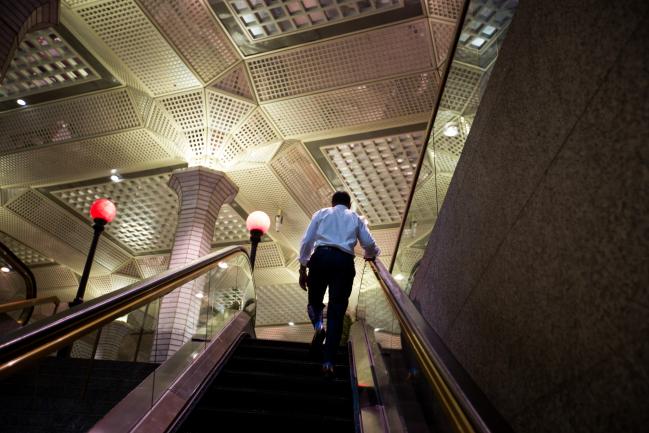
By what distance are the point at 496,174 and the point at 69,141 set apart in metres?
8.37

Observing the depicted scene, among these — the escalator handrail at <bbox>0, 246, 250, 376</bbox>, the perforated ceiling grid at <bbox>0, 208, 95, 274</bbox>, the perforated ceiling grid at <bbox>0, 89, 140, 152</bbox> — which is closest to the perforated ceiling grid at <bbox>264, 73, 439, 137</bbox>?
the perforated ceiling grid at <bbox>0, 89, 140, 152</bbox>

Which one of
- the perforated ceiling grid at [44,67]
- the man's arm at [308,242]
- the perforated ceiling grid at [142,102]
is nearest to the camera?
the man's arm at [308,242]

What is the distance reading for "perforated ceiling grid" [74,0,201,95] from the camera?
6.13 m

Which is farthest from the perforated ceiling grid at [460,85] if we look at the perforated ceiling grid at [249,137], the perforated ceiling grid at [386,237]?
the perforated ceiling grid at [386,237]

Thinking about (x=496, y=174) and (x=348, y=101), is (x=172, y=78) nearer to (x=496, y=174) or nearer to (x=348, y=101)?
(x=348, y=101)

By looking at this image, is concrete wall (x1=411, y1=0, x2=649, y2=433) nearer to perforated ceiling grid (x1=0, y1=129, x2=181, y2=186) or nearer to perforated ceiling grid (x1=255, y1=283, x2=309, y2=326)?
perforated ceiling grid (x1=0, y1=129, x2=181, y2=186)

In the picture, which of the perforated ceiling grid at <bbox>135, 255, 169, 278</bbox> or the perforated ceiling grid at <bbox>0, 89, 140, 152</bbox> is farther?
the perforated ceiling grid at <bbox>135, 255, 169, 278</bbox>

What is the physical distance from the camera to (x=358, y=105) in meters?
7.25

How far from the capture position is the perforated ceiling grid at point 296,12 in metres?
5.98

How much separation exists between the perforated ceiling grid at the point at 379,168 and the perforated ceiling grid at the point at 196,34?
2.44m

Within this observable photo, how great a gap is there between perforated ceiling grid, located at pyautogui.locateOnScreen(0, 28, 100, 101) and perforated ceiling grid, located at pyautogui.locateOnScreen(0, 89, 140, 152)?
318mm

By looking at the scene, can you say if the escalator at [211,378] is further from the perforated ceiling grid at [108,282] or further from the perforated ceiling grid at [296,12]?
the perforated ceiling grid at [108,282]

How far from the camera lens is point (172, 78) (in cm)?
696

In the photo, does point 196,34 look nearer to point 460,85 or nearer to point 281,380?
point 460,85
